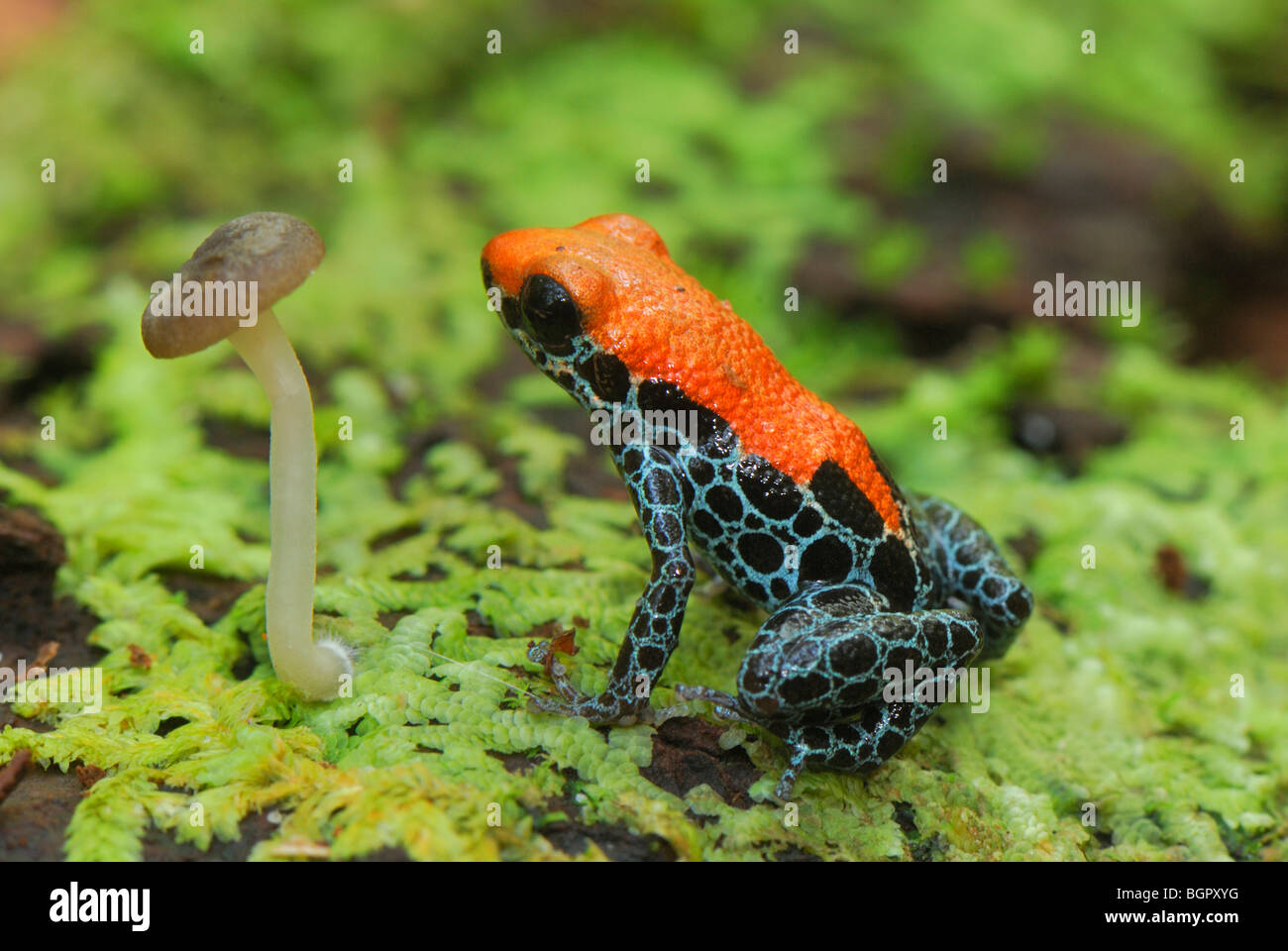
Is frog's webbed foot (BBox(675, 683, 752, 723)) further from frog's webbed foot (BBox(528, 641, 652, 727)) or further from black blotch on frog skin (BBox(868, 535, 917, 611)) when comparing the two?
black blotch on frog skin (BBox(868, 535, 917, 611))

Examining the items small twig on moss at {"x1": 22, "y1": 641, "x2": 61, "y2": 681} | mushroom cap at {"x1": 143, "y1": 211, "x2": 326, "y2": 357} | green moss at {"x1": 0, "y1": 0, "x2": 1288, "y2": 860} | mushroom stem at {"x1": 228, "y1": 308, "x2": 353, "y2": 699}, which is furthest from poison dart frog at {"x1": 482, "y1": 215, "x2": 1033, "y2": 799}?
small twig on moss at {"x1": 22, "y1": 641, "x2": 61, "y2": 681}

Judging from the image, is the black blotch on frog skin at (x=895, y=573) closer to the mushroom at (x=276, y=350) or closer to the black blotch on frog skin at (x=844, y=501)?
the black blotch on frog skin at (x=844, y=501)

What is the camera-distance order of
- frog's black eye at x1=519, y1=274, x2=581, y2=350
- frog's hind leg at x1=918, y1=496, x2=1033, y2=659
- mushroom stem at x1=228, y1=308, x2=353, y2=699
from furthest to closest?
frog's hind leg at x1=918, y1=496, x2=1033, y2=659, frog's black eye at x1=519, y1=274, x2=581, y2=350, mushroom stem at x1=228, y1=308, x2=353, y2=699

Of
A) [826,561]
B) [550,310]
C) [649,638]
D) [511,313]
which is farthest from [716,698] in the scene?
[511,313]

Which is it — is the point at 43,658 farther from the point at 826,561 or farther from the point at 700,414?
the point at 826,561

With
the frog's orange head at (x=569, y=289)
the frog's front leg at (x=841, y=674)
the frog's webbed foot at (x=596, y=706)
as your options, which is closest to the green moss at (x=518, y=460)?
the frog's webbed foot at (x=596, y=706)
